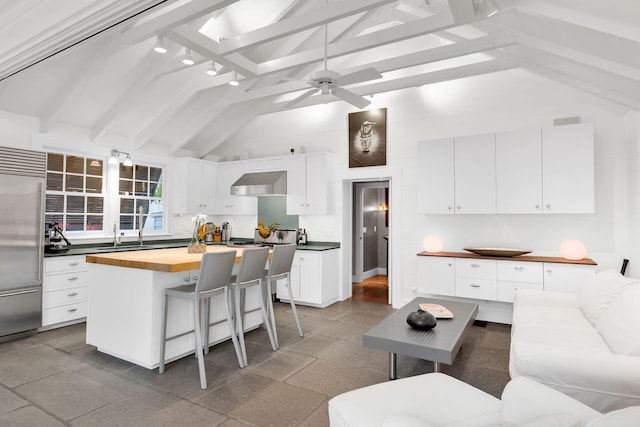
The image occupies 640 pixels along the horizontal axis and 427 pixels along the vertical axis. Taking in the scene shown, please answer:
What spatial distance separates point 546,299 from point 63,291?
5458 mm

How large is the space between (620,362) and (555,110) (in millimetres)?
3609

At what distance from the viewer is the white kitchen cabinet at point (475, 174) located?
178 inches

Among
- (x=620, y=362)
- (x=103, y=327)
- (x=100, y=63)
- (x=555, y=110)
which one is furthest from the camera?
(x=555, y=110)

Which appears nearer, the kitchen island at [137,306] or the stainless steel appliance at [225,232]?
the kitchen island at [137,306]

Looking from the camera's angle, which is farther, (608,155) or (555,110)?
(555,110)

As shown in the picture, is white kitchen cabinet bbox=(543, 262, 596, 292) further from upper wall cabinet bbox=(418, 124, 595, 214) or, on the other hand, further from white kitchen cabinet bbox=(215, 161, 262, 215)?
white kitchen cabinet bbox=(215, 161, 262, 215)

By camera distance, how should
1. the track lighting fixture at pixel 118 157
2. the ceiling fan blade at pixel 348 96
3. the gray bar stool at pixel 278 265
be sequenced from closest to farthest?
the ceiling fan blade at pixel 348 96 → the gray bar stool at pixel 278 265 → the track lighting fixture at pixel 118 157

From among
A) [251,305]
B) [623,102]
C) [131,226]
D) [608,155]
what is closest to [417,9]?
[623,102]

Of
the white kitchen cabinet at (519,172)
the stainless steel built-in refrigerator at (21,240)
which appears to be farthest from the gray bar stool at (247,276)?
the white kitchen cabinet at (519,172)

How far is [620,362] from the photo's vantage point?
192 cm

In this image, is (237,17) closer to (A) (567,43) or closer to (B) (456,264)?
(A) (567,43)

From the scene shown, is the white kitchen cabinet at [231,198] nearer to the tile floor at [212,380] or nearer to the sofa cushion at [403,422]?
the tile floor at [212,380]

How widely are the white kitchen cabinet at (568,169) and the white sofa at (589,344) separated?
3.86 ft

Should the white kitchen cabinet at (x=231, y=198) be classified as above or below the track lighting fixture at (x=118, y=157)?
below
